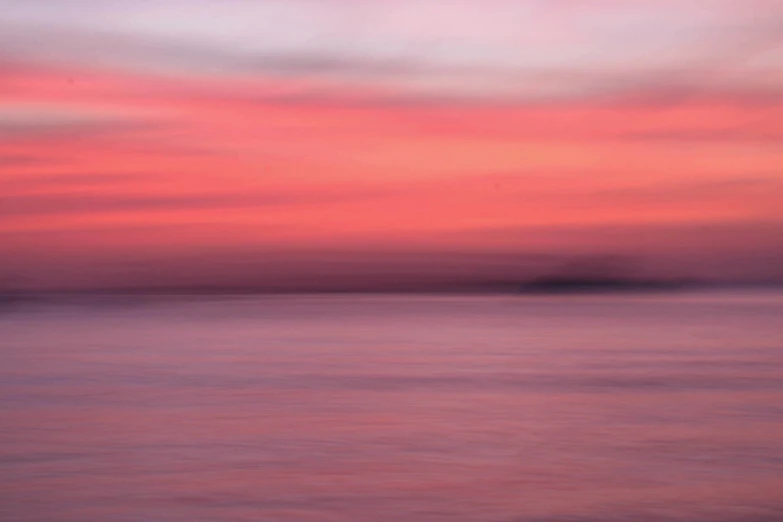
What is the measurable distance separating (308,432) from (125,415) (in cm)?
272

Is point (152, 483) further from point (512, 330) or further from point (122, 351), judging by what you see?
point (512, 330)

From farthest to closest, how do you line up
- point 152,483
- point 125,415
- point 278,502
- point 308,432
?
point 125,415, point 308,432, point 152,483, point 278,502

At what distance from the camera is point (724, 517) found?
8602 mm

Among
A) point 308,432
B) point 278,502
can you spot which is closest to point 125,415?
point 308,432

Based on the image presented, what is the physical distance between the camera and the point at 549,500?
9320 millimetres

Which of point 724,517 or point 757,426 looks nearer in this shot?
point 724,517

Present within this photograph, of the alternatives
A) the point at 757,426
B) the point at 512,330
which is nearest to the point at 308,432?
the point at 757,426

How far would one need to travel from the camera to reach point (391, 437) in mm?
12430

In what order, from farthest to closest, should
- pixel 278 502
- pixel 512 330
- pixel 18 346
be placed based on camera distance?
pixel 512 330 → pixel 18 346 → pixel 278 502

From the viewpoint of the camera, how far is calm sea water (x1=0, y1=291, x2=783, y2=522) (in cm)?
912

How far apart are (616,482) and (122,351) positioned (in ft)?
60.8

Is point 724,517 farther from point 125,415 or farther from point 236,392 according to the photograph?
point 236,392

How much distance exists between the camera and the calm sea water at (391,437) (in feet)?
29.9

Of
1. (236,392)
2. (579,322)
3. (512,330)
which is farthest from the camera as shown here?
(579,322)
